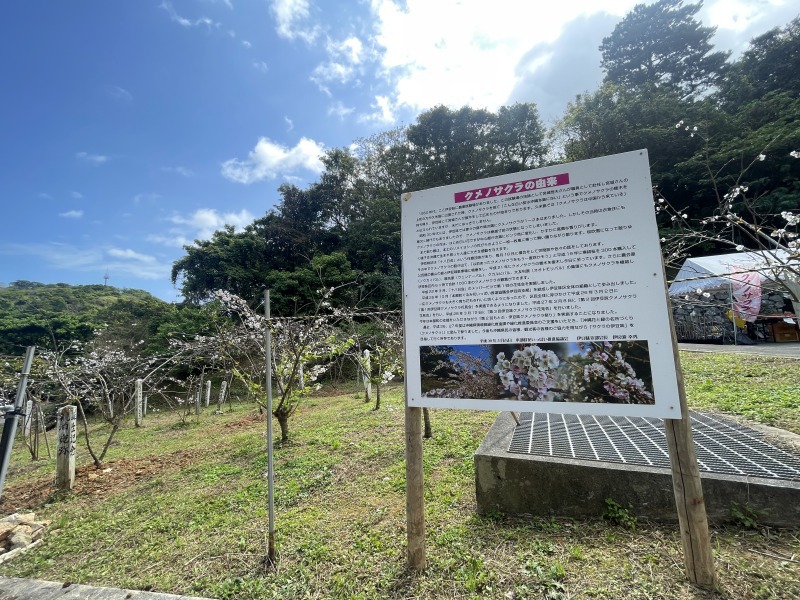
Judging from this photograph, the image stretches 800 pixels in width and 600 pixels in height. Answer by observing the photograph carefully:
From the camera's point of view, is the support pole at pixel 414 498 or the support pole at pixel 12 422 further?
the support pole at pixel 12 422

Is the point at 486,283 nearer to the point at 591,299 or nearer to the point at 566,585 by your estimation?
the point at 591,299

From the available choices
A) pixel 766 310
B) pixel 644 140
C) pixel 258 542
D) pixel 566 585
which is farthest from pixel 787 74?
pixel 258 542

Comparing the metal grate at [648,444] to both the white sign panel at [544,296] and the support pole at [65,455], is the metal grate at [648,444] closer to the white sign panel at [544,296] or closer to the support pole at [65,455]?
the white sign panel at [544,296]

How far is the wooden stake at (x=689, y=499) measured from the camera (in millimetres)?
1737

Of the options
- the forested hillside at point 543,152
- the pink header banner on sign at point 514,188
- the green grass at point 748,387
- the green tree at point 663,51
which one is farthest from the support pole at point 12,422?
the green tree at point 663,51

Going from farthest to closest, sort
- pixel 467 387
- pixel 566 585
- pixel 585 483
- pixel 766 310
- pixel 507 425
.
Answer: pixel 766 310 < pixel 507 425 < pixel 585 483 < pixel 467 387 < pixel 566 585

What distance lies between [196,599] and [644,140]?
22709 millimetres

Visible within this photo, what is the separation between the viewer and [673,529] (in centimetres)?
227

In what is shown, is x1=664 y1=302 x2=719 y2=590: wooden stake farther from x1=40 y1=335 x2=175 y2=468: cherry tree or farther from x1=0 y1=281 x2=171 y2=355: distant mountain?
x1=0 y1=281 x2=171 y2=355: distant mountain

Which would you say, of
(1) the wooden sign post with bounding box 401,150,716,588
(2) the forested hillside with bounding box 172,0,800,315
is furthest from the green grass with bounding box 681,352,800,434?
(2) the forested hillside with bounding box 172,0,800,315

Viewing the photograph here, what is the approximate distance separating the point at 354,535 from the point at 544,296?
7.53 feet

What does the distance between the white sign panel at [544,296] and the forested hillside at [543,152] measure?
1269cm

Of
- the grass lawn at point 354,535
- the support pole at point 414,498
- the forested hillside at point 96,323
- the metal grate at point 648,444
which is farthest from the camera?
the forested hillside at point 96,323

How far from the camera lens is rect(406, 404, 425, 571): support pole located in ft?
7.04
